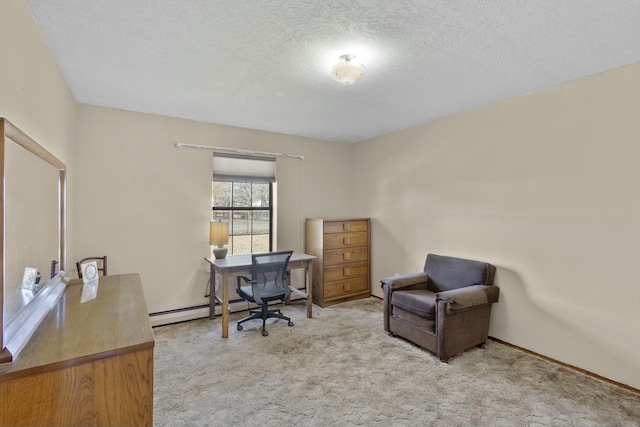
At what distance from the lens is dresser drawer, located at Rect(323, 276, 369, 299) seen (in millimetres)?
4371

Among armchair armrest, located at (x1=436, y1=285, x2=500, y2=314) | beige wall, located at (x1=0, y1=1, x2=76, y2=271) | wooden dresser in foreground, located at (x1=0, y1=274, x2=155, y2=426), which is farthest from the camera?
armchair armrest, located at (x1=436, y1=285, x2=500, y2=314)

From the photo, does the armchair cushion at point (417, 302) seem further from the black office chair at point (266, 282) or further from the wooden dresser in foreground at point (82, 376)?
the wooden dresser in foreground at point (82, 376)

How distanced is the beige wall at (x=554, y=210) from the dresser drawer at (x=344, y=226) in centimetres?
98

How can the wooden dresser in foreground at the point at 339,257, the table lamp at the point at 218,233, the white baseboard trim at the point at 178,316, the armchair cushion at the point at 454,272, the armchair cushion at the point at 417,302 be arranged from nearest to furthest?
the armchair cushion at the point at 417,302 → the armchair cushion at the point at 454,272 → the white baseboard trim at the point at 178,316 → the table lamp at the point at 218,233 → the wooden dresser in foreground at the point at 339,257

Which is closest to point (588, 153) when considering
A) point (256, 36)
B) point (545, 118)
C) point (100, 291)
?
point (545, 118)

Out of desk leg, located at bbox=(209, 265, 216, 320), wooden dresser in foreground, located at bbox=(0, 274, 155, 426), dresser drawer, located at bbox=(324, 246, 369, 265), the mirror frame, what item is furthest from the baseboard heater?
wooden dresser in foreground, located at bbox=(0, 274, 155, 426)

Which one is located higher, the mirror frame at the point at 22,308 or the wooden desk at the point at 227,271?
the mirror frame at the point at 22,308

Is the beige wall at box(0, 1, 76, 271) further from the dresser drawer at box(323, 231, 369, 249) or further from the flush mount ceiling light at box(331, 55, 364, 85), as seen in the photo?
the dresser drawer at box(323, 231, 369, 249)

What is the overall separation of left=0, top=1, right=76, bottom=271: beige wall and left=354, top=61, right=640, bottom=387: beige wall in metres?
3.74

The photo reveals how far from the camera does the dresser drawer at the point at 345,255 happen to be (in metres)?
4.37

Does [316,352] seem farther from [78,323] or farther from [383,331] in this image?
[78,323]

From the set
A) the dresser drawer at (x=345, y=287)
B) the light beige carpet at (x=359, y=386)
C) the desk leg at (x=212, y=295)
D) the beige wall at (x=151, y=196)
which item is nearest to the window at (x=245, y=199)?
the beige wall at (x=151, y=196)

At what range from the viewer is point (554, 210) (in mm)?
2781

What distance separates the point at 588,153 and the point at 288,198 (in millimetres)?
3407
